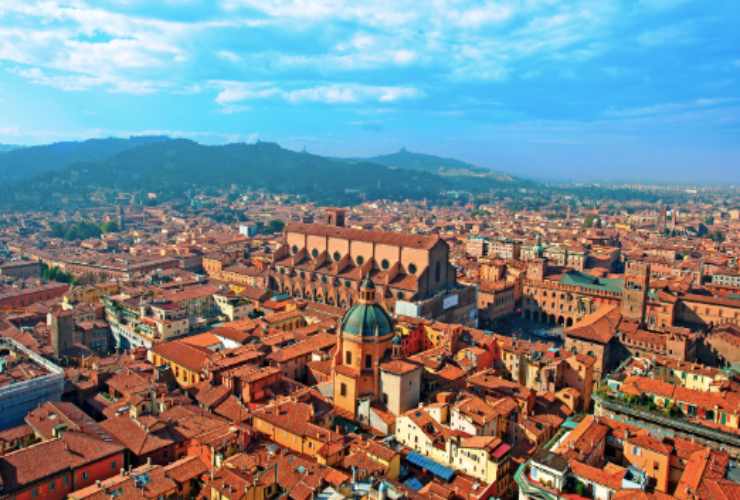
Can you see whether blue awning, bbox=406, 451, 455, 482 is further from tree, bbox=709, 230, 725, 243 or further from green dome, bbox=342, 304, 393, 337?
tree, bbox=709, 230, 725, 243

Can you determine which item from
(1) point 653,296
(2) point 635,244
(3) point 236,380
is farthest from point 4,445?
(2) point 635,244

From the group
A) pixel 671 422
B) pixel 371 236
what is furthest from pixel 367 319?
pixel 371 236

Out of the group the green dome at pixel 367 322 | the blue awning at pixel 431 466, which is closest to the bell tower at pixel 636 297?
the green dome at pixel 367 322

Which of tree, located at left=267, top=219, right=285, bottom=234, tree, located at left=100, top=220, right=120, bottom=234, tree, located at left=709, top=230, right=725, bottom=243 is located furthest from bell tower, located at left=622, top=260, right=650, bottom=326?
tree, located at left=100, top=220, right=120, bottom=234

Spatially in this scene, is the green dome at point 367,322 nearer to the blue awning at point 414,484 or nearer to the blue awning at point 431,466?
the blue awning at point 431,466

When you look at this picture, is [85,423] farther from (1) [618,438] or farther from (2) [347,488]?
(1) [618,438]

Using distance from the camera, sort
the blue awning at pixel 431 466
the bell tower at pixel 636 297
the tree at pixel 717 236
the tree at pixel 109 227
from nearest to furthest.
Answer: the blue awning at pixel 431 466 → the bell tower at pixel 636 297 → the tree at pixel 109 227 → the tree at pixel 717 236
